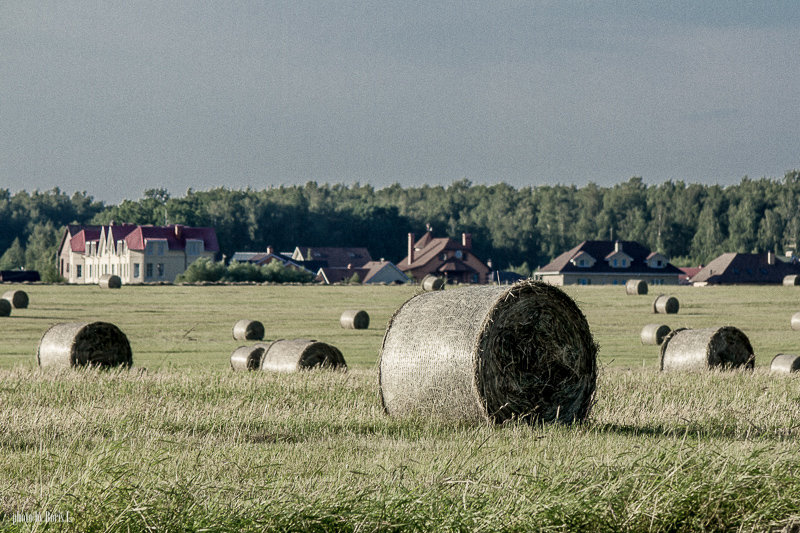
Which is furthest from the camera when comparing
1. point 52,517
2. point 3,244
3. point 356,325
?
A: point 3,244

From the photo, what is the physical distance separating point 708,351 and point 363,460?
13088mm

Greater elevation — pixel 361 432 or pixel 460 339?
pixel 460 339

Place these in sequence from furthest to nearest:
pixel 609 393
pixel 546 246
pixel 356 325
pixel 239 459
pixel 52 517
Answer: pixel 546 246 < pixel 356 325 < pixel 609 393 < pixel 239 459 < pixel 52 517

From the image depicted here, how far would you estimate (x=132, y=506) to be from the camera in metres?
6.20

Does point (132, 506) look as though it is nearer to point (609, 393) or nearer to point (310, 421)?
point (310, 421)

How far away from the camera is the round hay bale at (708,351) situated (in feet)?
68.9

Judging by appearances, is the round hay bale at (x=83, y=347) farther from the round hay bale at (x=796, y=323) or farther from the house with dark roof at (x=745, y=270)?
the house with dark roof at (x=745, y=270)

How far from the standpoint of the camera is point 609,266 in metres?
110

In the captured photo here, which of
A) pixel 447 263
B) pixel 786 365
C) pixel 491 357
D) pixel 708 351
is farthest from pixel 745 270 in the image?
pixel 491 357

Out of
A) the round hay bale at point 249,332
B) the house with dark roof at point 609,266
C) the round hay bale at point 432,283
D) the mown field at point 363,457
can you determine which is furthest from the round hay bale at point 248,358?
the house with dark roof at point 609,266

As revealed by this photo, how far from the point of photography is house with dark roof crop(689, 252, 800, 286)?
4274 inches

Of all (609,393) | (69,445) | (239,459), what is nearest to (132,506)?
(239,459)

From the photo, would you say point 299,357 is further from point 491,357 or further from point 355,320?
point 355,320

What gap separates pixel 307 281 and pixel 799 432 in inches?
2599
